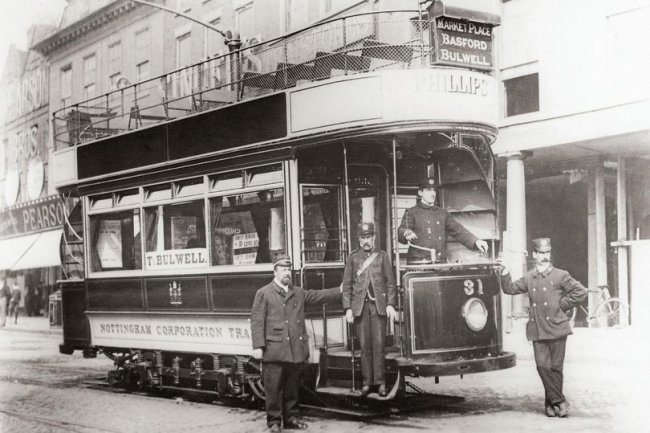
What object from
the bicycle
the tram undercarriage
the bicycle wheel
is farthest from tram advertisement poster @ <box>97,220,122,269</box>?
the bicycle wheel

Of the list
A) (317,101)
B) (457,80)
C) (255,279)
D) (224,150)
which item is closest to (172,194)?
(224,150)

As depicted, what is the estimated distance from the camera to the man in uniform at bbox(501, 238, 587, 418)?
7.87 metres

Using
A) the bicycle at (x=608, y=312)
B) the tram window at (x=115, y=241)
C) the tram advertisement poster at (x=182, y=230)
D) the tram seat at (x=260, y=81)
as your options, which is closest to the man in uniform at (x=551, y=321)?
the tram seat at (x=260, y=81)

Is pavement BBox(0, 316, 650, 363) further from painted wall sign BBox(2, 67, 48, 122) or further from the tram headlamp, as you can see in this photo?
painted wall sign BBox(2, 67, 48, 122)

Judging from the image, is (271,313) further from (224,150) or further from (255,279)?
(224,150)

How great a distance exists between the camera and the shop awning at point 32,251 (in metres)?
26.6

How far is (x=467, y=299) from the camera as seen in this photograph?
794cm

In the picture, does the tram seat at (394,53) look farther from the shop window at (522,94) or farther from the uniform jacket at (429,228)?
the shop window at (522,94)

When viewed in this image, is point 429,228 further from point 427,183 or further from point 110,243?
point 110,243

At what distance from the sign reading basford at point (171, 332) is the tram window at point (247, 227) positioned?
753 millimetres

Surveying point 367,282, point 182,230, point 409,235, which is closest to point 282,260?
point 367,282

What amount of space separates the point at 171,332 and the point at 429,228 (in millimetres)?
3779

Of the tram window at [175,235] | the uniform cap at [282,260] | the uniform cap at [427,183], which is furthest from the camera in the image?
the tram window at [175,235]

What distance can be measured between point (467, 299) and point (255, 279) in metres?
2.41
